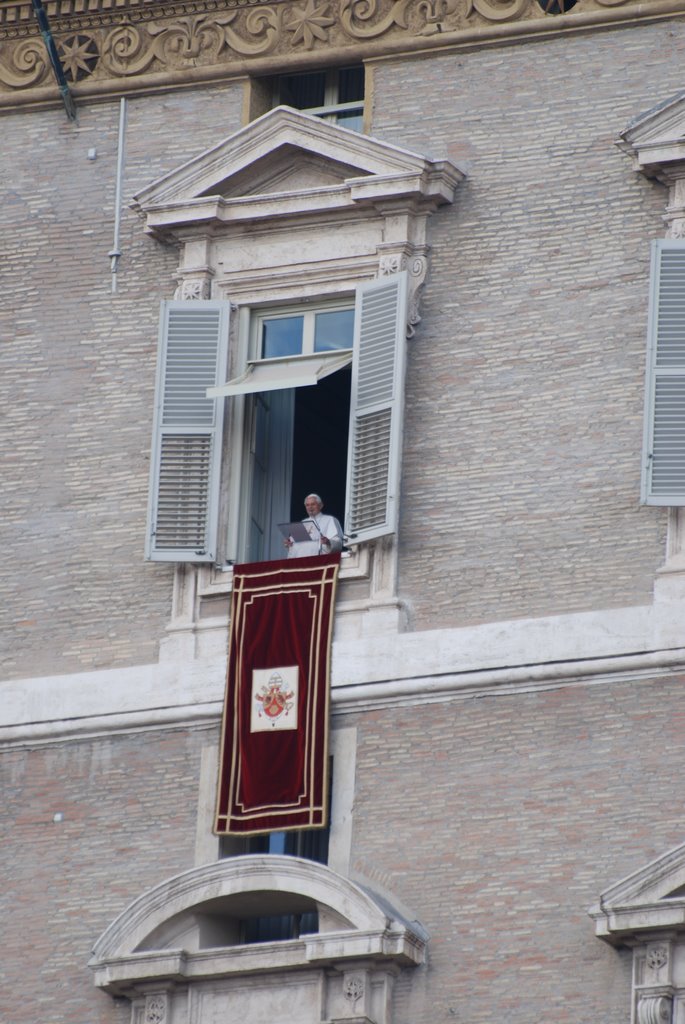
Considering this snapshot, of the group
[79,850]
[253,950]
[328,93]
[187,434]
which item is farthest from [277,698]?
[328,93]

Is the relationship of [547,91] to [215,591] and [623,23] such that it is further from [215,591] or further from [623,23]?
[215,591]

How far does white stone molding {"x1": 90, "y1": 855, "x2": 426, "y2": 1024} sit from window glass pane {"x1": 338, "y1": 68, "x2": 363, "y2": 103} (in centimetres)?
711

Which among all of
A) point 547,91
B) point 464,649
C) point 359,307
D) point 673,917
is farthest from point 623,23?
point 673,917

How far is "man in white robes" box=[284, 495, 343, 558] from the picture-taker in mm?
33062

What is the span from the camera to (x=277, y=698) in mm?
32531

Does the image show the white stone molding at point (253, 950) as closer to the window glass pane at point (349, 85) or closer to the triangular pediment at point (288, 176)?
the triangular pediment at point (288, 176)

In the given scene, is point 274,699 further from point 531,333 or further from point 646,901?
point 646,901

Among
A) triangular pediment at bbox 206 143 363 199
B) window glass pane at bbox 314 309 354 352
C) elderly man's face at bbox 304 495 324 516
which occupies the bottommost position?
elderly man's face at bbox 304 495 324 516

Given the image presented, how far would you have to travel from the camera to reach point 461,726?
31.8 m

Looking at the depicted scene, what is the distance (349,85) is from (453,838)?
7151 millimetres

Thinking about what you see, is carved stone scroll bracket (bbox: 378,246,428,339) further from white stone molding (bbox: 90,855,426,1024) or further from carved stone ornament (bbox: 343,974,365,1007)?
carved stone ornament (bbox: 343,974,365,1007)

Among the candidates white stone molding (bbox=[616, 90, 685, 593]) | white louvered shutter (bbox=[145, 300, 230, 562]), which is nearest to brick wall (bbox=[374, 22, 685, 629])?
white stone molding (bbox=[616, 90, 685, 593])

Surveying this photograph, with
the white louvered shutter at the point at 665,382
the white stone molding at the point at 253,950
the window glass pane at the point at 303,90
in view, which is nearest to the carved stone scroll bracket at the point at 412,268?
the white louvered shutter at the point at 665,382

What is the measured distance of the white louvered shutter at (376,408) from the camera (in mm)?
32750
